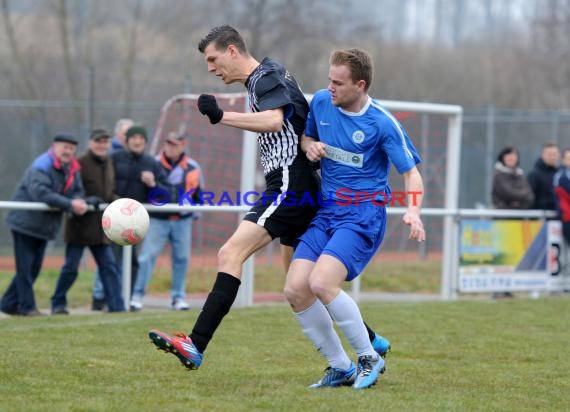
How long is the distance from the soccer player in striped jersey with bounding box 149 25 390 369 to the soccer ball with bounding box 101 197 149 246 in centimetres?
101

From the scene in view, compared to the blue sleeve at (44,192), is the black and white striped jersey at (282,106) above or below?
above

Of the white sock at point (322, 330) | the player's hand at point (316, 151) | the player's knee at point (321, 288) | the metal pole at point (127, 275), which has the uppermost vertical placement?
the player's hand at point (316, 151)

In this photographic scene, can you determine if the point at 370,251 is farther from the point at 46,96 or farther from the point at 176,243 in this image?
the point at 46,96

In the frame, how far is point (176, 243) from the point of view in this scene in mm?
12211

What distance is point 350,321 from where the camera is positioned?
21.1 ft

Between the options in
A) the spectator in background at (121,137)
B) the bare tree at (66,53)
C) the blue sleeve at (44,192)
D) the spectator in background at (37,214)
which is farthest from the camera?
the bare tree at (66,53)

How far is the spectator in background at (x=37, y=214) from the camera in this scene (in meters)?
10.9

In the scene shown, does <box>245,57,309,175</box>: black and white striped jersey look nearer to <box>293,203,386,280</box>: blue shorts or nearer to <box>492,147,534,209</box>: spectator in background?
<box>293,203,386,280</box>: blue shorts

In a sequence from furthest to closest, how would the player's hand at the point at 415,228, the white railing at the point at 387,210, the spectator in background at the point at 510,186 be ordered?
the spectator in background at the point at 510,186 → the white railing at the point at 387,210 → the player's hand at the point at 415,228

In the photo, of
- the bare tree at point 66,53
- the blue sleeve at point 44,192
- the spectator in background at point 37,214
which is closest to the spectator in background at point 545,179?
the spectator in background at point 37,214

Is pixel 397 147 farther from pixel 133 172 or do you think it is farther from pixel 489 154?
pixel 489 154

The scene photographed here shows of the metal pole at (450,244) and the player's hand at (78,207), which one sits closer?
the player's hand at (78,207)

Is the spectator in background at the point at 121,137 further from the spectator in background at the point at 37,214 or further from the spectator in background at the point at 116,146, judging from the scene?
the spectator in background at the point at 37,214

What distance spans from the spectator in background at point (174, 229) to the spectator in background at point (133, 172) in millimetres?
304
